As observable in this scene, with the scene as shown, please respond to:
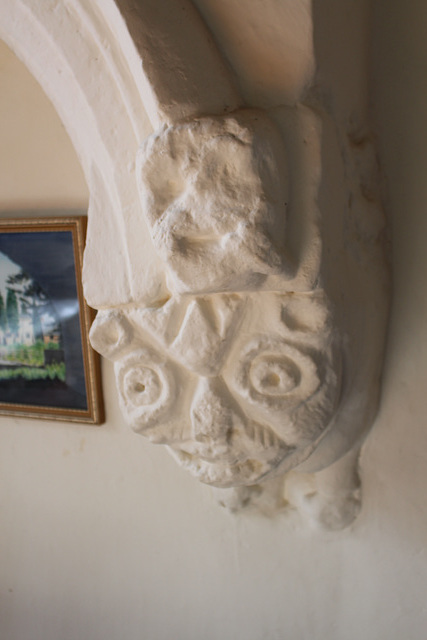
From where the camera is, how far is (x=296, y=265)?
68 cm

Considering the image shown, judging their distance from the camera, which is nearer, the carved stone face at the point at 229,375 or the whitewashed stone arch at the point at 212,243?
the whitewashed stone arch at the point at 212,243

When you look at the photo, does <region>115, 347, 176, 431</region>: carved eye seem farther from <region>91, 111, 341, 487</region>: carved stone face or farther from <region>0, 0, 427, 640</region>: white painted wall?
<region>0, 0, 427, 640</region>: white painted wall

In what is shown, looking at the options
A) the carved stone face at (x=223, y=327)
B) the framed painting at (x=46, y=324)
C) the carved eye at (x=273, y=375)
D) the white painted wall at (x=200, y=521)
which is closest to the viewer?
the carved stone face at (x=223, y=327)

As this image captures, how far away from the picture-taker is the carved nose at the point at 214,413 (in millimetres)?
750

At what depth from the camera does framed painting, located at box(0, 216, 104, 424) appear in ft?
3.98

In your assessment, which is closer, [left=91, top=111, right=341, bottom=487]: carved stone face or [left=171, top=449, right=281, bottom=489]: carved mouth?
[left=91, top=111, right=341, bottom=487]: carved stone face

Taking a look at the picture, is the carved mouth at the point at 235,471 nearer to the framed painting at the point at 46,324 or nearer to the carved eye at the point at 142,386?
the carved eye at the point at 142,386

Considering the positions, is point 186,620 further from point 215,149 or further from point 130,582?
point 215,149

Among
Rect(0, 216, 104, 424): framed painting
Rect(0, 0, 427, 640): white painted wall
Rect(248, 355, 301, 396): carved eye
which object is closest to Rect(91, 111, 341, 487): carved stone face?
Rect(248, 355, 301, 396): carved eye

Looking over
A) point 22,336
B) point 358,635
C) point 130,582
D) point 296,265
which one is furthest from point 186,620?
point 296,265

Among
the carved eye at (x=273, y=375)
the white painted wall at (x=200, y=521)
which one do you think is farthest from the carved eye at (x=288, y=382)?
the white painted wall at (x=200, y=521)

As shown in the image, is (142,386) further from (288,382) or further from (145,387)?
(288,382)

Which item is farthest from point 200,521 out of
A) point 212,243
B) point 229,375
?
point 212,243

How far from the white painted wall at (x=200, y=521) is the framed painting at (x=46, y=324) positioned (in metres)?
0.05
